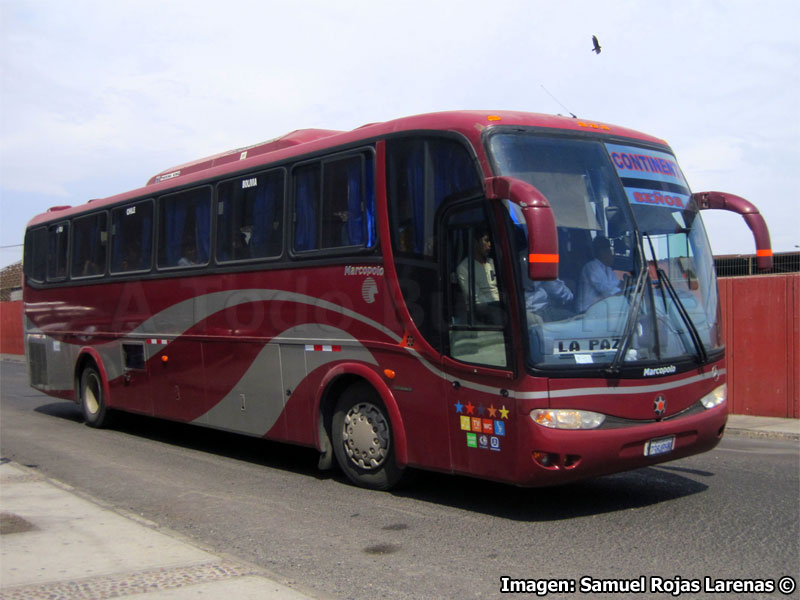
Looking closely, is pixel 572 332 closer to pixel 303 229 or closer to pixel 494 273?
pixel 494 273

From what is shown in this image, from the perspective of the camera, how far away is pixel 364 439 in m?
8.55

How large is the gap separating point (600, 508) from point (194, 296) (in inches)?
232

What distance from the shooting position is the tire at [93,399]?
46.1 feet

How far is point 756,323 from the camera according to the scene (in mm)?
14312

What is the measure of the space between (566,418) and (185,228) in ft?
21.3

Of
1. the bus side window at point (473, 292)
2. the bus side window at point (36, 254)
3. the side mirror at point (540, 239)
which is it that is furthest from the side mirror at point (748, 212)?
the bus side window at point (36, 254)

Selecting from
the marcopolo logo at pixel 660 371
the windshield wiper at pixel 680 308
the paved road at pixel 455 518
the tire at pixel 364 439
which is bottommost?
the paved road at pixel 455 518

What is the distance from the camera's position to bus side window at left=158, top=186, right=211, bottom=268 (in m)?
11.1

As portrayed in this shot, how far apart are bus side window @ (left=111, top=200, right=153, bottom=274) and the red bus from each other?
1.80 meters

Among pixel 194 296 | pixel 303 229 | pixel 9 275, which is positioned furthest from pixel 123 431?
pixel 9 275

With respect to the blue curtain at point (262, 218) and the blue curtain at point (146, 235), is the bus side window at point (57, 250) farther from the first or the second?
the blue curtain at point (262, 218)

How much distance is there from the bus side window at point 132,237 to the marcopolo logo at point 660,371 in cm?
760

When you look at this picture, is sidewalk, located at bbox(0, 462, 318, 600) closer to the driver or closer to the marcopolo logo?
the driver

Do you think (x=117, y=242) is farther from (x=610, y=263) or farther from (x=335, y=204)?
(x=610, y=263)
